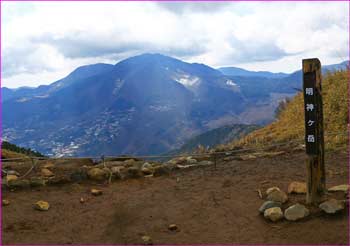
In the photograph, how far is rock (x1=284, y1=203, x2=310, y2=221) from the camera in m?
6.75

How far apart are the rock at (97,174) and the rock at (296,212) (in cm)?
435

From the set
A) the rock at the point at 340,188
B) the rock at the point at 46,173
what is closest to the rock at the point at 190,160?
the rock at the point at 46,173

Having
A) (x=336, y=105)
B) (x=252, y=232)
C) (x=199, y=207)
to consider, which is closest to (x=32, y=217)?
(x=199, y=207)

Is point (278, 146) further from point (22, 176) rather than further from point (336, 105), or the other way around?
point (22, 176)

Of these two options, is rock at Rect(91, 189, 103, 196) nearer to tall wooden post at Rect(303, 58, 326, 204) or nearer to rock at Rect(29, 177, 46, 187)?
rock at Rect(29, 177, 46, 187)

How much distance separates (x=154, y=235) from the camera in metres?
6.88

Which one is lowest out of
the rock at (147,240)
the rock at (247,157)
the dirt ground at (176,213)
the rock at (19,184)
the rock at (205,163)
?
the rock at (147,240)

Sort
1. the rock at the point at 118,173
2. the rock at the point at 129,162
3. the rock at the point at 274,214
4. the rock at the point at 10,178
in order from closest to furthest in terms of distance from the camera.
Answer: the rock at the point at 274,214 < the rock at the point at 10,178 < the rock at the point at 118,173 < the rock at the point at 129,162

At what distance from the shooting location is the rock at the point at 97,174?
984 centimetres

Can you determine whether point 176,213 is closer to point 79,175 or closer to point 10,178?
point 79,175

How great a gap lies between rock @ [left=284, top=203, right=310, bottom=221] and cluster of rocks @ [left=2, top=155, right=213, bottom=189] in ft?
13.5

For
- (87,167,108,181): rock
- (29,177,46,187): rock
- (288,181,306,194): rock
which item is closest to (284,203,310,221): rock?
(288,181,306,194): rock

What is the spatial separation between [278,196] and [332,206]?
101cm

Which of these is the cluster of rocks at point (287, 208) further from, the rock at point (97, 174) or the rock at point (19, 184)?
the rock at point (19, 184)
